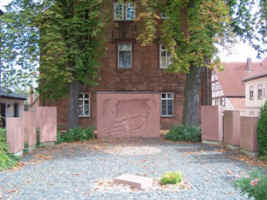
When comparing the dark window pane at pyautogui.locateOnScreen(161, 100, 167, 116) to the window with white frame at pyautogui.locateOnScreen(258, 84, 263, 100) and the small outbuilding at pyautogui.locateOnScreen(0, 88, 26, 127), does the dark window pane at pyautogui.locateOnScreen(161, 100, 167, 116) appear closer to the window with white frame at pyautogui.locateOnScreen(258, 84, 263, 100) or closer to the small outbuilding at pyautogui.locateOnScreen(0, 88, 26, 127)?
the small outbuilding at pyautogui.locateOnScreen(0, 88, 26, 127)

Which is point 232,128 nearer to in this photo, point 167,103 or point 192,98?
point 192,98

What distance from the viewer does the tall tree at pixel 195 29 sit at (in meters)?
12.4

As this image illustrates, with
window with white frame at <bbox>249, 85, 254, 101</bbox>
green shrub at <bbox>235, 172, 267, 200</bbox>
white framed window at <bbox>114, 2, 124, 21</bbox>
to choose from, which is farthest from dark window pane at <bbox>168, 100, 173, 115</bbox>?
window with white frame at <bbox>249, 85, 254, 101</bbox>

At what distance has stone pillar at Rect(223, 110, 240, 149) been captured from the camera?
10497 mm

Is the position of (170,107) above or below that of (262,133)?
above

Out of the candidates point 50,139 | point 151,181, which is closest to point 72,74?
point 50,139

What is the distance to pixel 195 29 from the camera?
12195 mm

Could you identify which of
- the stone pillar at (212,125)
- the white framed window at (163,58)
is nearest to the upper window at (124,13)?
the white framed window at (163,58)

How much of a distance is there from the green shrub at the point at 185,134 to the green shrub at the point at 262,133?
443 cm

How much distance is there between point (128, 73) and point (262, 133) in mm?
12350

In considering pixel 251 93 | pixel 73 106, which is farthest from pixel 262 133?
pixel 251 93

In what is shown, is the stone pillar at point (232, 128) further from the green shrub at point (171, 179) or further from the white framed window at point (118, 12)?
the white framed window at point (118, 12)

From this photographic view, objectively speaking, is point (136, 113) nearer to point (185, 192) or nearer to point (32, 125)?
point (32, 125)

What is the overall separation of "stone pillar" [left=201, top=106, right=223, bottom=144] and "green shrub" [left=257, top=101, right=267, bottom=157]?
3.33 meters
